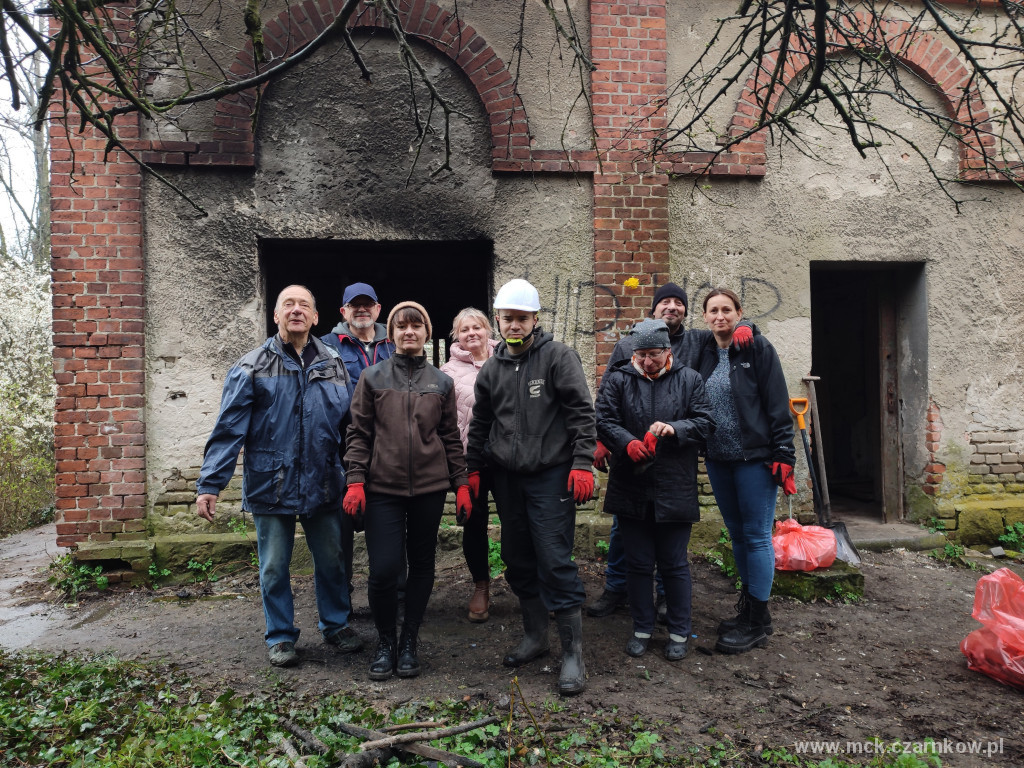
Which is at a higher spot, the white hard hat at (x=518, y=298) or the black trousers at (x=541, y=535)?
the white hard hat at (x=518, y=298)

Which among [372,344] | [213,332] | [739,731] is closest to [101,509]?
[213,332]

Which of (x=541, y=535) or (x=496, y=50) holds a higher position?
(x=496, y=50)

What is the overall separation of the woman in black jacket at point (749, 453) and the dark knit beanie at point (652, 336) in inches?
16.0

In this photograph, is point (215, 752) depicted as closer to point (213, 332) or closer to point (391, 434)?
point (391, 434)

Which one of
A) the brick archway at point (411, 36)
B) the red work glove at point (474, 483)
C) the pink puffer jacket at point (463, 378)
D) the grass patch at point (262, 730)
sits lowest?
the grass patch at point (262, 730)

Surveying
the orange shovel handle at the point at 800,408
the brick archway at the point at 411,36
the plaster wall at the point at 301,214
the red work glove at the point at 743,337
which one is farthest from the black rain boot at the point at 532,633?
the brick archway at the point at 411,36

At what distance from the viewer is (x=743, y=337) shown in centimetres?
364

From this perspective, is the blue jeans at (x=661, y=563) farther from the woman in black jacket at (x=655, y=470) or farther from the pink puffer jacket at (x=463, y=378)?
the pink puffer jacket at (x=463, y=378)

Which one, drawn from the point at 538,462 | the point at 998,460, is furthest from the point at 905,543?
the point at 538,462

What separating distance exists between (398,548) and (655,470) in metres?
1.39

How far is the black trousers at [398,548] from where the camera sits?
3.26 meters

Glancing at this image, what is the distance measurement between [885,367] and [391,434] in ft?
16.5

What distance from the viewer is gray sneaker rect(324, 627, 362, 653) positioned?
3.64 meters

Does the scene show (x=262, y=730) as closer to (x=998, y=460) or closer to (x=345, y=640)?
(x=345, y=640)
